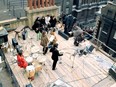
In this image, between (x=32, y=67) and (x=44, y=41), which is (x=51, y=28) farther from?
(x=32, y=67)

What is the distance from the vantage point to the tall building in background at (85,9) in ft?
159

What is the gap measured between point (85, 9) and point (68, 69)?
40111 millimetres

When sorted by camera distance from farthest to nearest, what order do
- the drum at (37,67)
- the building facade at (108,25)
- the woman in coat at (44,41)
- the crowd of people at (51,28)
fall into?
the building facade at (108,25), the crowd of people at (51,28), the woman in coat at (44,41), the drum at (37,67)

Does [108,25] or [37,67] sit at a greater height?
[37,67]

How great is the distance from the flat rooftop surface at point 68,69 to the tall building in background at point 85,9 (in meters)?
33.9

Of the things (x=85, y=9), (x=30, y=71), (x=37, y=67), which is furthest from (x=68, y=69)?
(x=85, y=9)

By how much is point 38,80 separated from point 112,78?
17.4 ft

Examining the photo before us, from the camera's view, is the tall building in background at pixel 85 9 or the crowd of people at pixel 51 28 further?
the tall building in background at pixel 85 9

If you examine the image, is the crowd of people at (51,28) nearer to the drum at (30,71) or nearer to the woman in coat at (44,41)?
the woman in coat at (44,41)

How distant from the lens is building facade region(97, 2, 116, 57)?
29094 millimetres

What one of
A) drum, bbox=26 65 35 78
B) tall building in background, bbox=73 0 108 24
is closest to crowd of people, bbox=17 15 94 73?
drum, bbox=26 65 35 78

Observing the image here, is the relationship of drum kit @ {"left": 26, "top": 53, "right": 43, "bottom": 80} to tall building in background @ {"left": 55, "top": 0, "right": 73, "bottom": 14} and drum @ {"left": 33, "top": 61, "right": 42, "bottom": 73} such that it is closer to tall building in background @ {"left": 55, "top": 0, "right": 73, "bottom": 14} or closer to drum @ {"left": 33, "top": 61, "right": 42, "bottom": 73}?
drum @ {"left": 33, "top": 61, "right": 42, "bottom": 73}

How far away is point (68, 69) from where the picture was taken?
13391 millimetres

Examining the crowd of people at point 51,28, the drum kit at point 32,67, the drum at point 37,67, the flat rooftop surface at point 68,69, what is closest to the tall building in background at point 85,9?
the crowd of people at point 51,28
